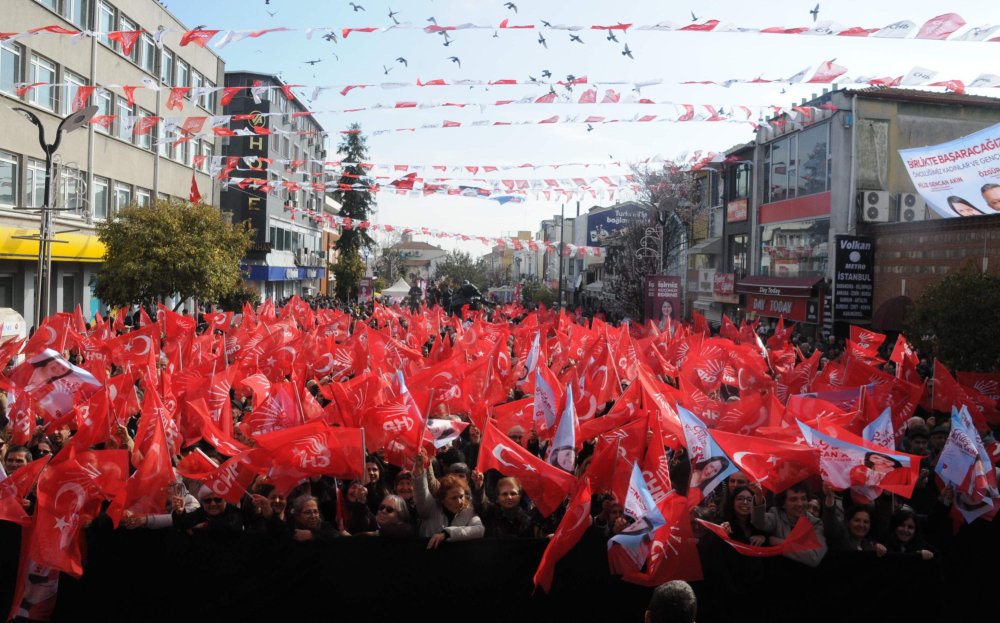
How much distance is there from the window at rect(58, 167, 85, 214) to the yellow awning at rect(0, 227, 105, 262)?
0.98m

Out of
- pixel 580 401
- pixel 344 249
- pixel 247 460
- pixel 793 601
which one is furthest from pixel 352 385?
pixel 344 249

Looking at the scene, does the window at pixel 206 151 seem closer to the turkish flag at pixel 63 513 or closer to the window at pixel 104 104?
the window at pixel 104 104

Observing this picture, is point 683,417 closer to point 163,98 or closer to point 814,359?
point 814,359

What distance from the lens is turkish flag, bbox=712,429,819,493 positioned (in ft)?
21.6

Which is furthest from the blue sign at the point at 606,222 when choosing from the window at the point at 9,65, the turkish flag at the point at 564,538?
the turkish flag at the point at 564,538

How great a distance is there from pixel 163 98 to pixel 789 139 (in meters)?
23.7

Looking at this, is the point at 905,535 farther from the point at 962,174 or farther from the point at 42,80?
the point at 42,80

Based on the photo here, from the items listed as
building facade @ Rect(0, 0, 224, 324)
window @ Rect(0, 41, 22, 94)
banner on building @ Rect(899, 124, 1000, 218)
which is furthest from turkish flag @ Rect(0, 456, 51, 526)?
banner on building @ Rect(899, 124, 1000, 218)

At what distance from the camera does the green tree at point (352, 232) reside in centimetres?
6091

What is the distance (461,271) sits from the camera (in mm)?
102188

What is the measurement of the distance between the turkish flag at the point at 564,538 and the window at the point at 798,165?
26.5 metres

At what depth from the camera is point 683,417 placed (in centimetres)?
704

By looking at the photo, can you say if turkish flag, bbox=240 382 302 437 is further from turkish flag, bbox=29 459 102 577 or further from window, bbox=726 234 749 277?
window, bbox=726 234 749 277

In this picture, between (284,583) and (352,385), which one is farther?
(352,385)
